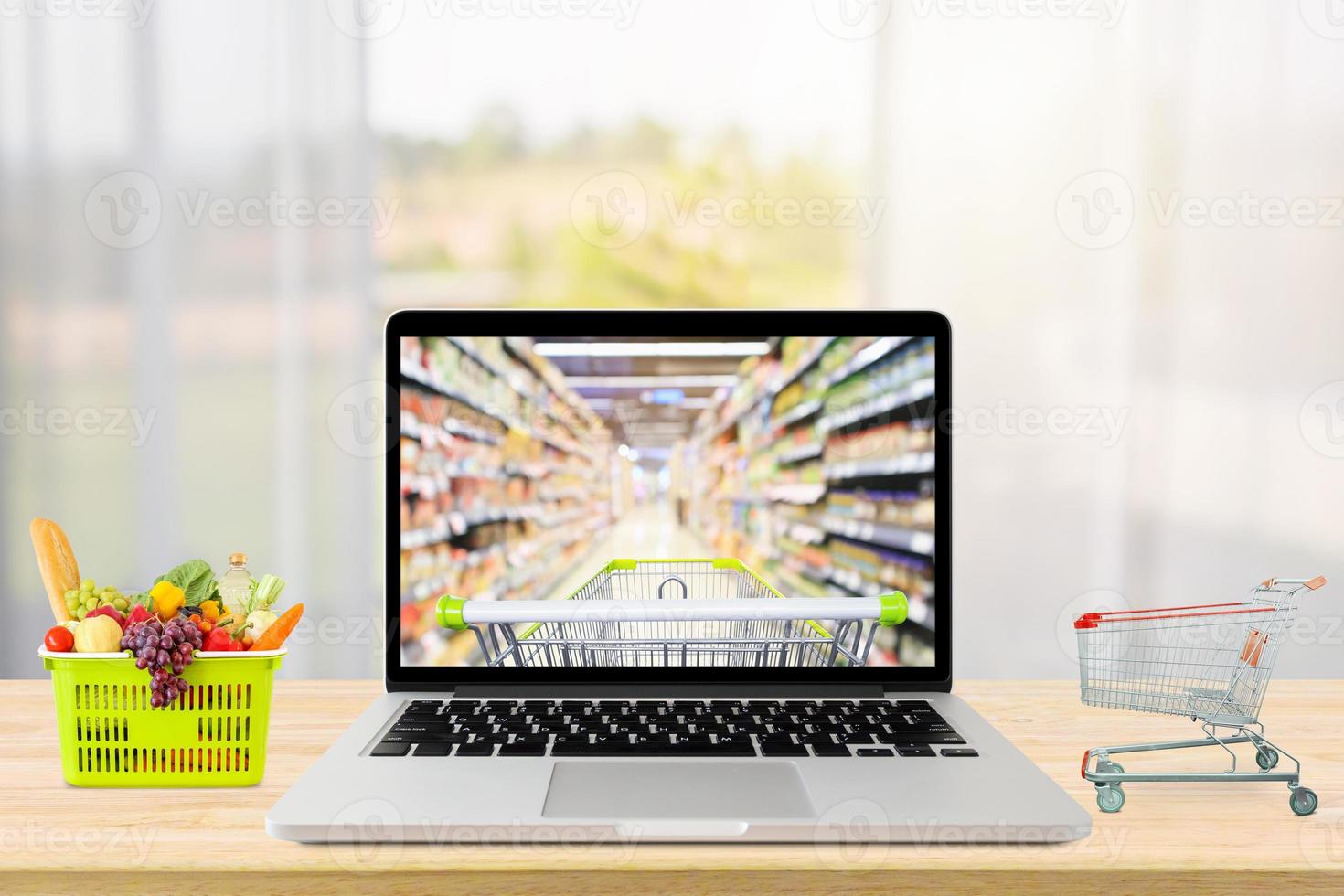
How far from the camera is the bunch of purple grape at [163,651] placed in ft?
2.89

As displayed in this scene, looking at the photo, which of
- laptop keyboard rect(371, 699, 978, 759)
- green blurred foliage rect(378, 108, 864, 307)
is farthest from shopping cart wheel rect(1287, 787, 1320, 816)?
green blurred foliage rect(378, 108, 864, 307)

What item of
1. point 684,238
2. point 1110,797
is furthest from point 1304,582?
point 684,238

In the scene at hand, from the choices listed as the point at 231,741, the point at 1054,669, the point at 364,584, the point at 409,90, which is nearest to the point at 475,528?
the point at 231,741

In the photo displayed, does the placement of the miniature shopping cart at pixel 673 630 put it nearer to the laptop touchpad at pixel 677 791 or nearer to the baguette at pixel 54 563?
the laptop touchpad at pixel 677 791

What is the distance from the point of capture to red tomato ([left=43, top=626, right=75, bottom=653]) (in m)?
0.90

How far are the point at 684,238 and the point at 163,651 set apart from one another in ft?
5.07

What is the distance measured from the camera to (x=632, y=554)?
51.4 inches

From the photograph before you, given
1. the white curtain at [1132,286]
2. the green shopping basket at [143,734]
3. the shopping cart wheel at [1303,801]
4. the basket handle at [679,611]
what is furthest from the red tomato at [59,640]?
the white curtain at [1132,286]

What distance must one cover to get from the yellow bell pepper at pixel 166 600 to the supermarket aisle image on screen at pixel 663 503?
0.29 metres

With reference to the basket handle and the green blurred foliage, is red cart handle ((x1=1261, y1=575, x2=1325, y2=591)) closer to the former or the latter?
the basket handle

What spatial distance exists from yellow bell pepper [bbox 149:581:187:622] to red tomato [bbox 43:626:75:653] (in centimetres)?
8

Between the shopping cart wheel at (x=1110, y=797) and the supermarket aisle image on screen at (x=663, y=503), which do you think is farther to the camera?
the supermarket aisle image on screen at (x=663, y=503)

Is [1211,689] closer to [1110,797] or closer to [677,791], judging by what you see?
[1110,797]

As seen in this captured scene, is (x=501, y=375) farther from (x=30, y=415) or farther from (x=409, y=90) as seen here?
(x=30, y=415)
